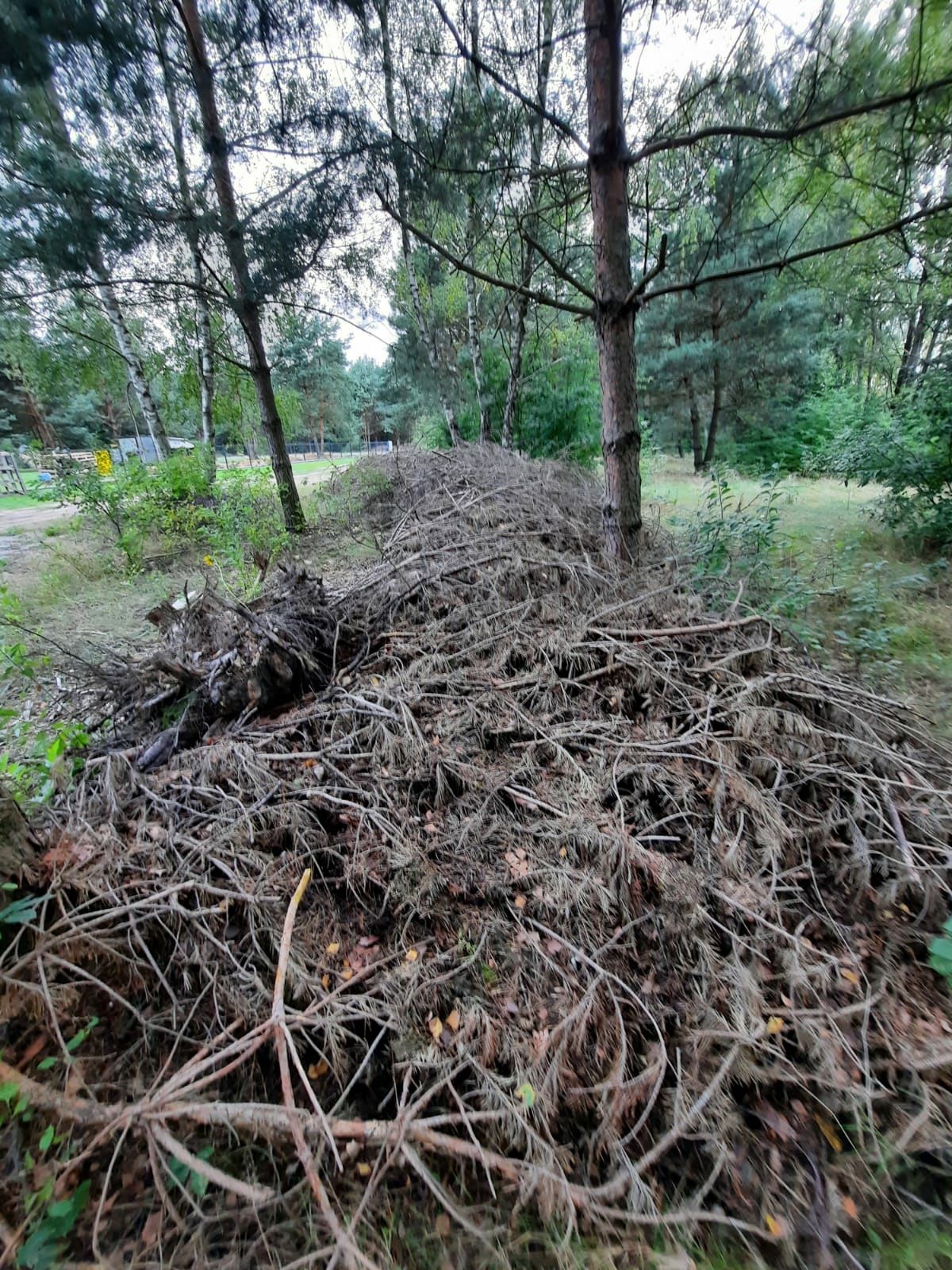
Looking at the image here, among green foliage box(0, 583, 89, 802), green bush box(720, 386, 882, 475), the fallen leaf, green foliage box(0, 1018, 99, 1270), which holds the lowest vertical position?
the fallen leaf

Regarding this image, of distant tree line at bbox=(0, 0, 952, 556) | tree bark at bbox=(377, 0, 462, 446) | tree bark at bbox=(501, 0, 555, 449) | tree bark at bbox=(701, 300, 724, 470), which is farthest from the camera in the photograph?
tree bark at bbox=(701, 300, 724, 470)

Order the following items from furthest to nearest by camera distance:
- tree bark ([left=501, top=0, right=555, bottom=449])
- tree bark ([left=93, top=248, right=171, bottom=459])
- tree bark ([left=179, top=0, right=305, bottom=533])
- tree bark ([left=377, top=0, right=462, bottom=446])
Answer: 1. tree bark ([left=93, top=248, right=171, bottom=459])
2. tree bark ([left=179, top=0, right=305, bottom=533])
3. tree bark ([left=377, top=0, right=462, bottom=446])
4. tree bark ([left=501, top=0, right=555, bottom=449])

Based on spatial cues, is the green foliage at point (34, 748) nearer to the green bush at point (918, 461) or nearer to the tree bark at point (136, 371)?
the tree bark at point (136, 371)

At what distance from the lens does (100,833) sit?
2.03 metres

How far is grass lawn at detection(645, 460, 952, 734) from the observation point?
354 cm

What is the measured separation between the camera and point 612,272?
378cm

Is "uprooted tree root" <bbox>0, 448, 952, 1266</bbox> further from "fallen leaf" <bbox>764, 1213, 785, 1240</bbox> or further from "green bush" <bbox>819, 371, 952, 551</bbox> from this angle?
"green bush" <bbox>819, 371, 952, 551</bbox>

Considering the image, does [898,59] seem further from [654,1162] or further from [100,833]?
[100,833]

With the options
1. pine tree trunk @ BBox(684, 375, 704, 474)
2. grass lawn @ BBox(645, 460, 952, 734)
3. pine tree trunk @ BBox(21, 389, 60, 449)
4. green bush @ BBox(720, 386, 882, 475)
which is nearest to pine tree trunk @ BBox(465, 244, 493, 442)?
grass lawn @ BBox(645, 460, 952, 734)

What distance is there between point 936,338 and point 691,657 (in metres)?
9.18

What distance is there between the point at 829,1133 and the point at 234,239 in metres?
7.59

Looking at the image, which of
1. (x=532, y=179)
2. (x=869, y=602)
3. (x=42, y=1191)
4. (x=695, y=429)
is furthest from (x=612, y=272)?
(x=695, y=429)

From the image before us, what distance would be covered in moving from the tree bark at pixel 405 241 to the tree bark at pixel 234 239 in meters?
1.70

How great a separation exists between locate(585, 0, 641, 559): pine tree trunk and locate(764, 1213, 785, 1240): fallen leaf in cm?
366
